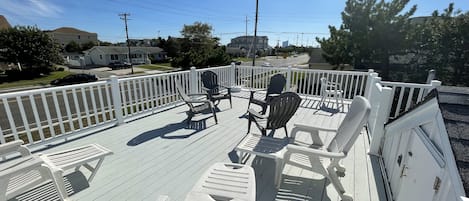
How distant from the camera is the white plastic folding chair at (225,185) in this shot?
1.60 metres

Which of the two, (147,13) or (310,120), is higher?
(147,13)

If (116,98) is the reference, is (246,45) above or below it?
above

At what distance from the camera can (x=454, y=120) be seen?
3.81 ft

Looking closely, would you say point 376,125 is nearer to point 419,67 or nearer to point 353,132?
point 353,132

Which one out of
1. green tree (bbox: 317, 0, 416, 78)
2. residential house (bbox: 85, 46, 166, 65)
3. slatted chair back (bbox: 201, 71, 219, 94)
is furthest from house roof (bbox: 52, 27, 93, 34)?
slatted chair back (bbox: 201, 71, 219, 94)

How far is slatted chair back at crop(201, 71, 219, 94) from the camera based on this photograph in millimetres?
5613

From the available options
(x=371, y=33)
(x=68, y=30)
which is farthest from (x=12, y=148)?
(x=68, y=30)

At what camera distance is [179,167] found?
259cm

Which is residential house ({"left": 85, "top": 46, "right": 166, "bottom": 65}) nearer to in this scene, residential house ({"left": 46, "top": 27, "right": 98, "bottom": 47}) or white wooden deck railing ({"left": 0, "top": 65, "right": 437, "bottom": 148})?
residential house ({"left": 46, "top": 27, "right": 98, "bottom": 47})

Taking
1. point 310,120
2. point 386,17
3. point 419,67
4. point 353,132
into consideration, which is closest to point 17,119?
point 310,120

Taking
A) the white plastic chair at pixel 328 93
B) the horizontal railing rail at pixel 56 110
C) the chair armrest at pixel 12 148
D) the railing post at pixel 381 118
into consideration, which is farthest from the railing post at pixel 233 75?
the chair armrest at pixel 12 148

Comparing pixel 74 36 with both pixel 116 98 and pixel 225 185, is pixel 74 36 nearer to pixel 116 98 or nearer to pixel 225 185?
pixel 116 98

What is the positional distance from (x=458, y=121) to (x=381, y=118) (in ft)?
5.83

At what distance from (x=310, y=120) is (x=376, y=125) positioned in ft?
5.22
